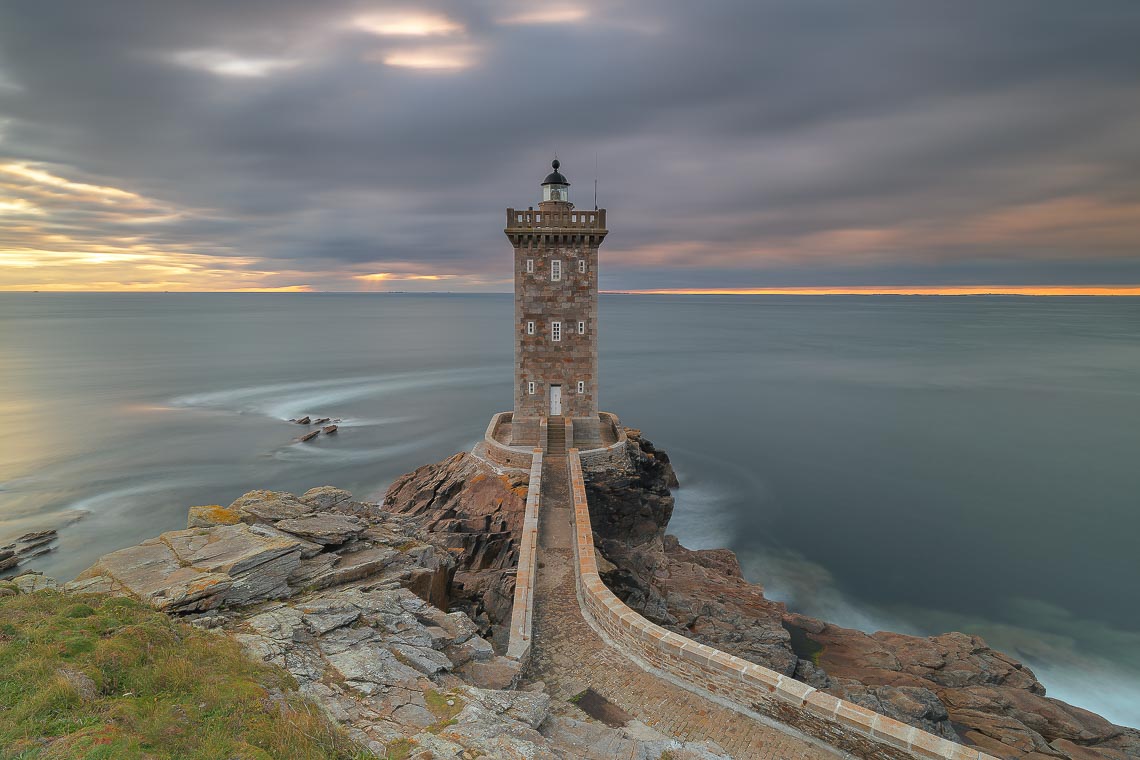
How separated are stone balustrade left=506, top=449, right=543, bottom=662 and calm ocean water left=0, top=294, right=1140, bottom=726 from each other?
1199cm

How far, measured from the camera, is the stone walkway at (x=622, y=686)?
8.15 metres

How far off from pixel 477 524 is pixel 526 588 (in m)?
7.15

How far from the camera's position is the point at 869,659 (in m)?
15.3

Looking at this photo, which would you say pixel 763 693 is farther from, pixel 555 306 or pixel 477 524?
pixel 555 306

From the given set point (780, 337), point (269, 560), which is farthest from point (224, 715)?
point (780, 337)

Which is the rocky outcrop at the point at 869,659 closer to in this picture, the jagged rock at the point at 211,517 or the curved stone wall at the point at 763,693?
the curved stone wall at the point at 763,693

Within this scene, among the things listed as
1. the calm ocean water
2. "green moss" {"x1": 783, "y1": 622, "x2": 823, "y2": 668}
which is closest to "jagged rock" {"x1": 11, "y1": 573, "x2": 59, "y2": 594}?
"green moss" {"x1": 783, "y1": 622, "x2": 823, "y2": 668}

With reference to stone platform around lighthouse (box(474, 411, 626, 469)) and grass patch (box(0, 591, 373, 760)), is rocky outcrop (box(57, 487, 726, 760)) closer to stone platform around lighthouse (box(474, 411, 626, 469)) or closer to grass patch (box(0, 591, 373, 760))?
grass patch (box(0, 591, 373, 760))

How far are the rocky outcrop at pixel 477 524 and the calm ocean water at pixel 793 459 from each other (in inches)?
416

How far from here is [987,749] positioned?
1141cm

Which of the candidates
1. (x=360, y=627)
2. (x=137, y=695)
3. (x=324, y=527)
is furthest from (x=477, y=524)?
(x=137, y=695)

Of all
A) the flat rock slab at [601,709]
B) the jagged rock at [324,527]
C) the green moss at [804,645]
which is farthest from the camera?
the green moss at [804,645]

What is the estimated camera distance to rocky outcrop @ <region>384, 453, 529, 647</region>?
47.4 feet

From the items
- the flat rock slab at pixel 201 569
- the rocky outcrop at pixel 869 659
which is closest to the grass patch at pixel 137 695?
the flat rock slab at pixel 201 569
